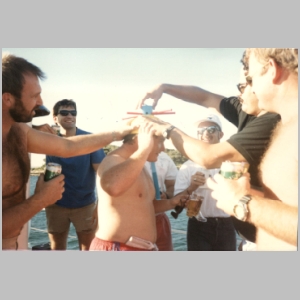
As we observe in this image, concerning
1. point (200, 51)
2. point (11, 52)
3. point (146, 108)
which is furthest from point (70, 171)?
point (200, 51)

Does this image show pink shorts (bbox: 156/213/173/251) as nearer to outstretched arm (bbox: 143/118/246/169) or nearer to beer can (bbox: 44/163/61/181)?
outstretched arm (bbox: 143/118/246/169)

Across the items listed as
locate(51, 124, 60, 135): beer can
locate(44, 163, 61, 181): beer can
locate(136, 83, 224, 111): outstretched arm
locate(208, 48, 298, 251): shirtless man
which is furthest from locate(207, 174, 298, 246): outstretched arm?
locate(51, 124, 60, 135): beer can

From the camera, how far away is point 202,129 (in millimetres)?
2951

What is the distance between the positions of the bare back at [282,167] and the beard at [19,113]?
1.72 meters

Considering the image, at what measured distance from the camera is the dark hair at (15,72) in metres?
2.82

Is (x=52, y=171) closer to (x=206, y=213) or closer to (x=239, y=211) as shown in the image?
(x=206, y=213)

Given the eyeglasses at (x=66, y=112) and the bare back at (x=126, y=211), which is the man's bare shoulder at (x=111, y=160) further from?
the eyeglasses at (x=66, y=112)

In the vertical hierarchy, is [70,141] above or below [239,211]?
above

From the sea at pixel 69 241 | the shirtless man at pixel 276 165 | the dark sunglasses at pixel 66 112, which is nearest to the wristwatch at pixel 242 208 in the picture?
the shirtless man at pixel 276 165

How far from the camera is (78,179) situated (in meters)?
3.00

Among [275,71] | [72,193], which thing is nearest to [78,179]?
[72,193]

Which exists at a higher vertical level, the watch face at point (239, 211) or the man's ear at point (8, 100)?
the man's ear at point (8, 100)

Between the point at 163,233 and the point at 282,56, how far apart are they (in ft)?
5.05

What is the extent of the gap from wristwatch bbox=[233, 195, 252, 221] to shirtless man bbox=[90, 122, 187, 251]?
63 centimetres
